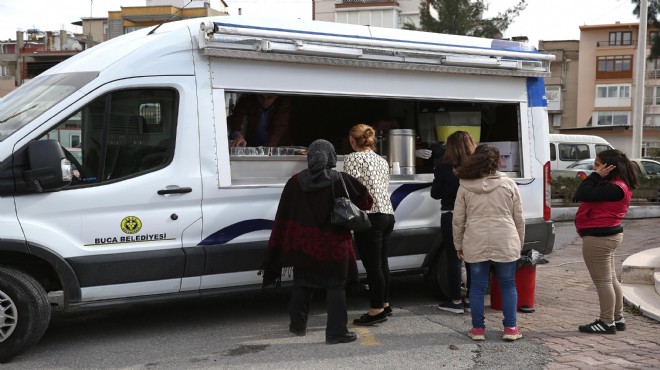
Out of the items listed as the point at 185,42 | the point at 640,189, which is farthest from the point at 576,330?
the point at 640,189

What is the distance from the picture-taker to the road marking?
6085mm

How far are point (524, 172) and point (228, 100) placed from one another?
325cm

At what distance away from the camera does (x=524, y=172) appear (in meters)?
7.76

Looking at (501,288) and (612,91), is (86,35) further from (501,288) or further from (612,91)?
(501,288)

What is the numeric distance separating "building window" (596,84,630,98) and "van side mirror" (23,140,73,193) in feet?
209

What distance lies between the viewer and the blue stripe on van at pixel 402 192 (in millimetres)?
7105

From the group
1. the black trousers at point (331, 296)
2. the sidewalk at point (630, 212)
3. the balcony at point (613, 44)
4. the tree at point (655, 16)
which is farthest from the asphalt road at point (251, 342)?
the balcony at point (613, 44)

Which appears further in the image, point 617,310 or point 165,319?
point 165,319

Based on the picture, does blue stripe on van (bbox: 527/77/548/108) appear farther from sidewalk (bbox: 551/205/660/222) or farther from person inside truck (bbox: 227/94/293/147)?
sidewalk (bbox: 551/205/660/222)

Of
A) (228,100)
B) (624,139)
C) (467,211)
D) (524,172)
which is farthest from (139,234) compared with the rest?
(624,139)

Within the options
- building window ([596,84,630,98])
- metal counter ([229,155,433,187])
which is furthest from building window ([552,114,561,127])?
metal counter ([229,155,433,187])

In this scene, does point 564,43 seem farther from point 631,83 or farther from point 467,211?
point 467,211

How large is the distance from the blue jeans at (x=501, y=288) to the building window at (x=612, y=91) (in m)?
61.9

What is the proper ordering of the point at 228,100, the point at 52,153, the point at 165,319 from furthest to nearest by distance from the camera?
the point at 165,319, the point at 228,100, the point at 52,153
